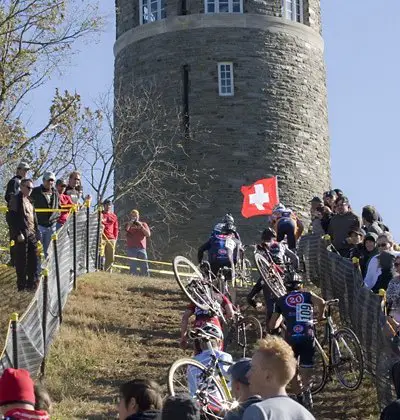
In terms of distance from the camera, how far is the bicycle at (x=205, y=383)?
11.8 m

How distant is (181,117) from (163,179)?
205 centimetres

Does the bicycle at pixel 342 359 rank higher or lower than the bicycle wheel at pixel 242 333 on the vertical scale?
lower

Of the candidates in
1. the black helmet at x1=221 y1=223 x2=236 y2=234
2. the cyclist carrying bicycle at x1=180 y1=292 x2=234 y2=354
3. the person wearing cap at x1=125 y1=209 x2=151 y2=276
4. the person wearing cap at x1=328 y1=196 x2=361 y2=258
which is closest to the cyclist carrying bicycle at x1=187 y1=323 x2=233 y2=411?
the cyclist carrying bicycle at x1=180 y1=292 x2=234 y2=354

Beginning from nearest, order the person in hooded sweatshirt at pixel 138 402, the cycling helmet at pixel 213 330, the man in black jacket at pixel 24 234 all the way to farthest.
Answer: the person in hooded sweatshirt at pixel 138 402
the cycling helmet at pixel 213 330
the man in black jacket at pixel 24 234

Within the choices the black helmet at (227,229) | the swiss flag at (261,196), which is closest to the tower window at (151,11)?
the swiss flag at (261,196)

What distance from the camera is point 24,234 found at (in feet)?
62.3

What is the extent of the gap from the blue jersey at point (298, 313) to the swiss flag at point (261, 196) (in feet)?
68.9

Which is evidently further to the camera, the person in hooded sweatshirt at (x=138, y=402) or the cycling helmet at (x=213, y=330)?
the cycling helmet at (x=213, y=330)

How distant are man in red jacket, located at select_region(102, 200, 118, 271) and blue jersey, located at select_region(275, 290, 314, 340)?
1201 centimetres

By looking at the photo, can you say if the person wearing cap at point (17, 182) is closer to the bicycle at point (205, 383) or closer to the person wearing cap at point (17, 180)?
the person wearing cap at point (17, 180)

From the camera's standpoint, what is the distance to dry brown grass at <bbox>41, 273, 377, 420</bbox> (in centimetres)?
1491

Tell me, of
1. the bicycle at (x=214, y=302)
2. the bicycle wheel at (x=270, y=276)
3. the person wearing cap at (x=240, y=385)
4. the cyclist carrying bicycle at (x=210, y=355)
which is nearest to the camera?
the person wearing cap at (x=240, y=385)

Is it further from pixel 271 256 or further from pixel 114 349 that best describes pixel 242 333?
pixel 114 349

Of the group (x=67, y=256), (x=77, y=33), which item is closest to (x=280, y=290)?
(x=67, y=256)
